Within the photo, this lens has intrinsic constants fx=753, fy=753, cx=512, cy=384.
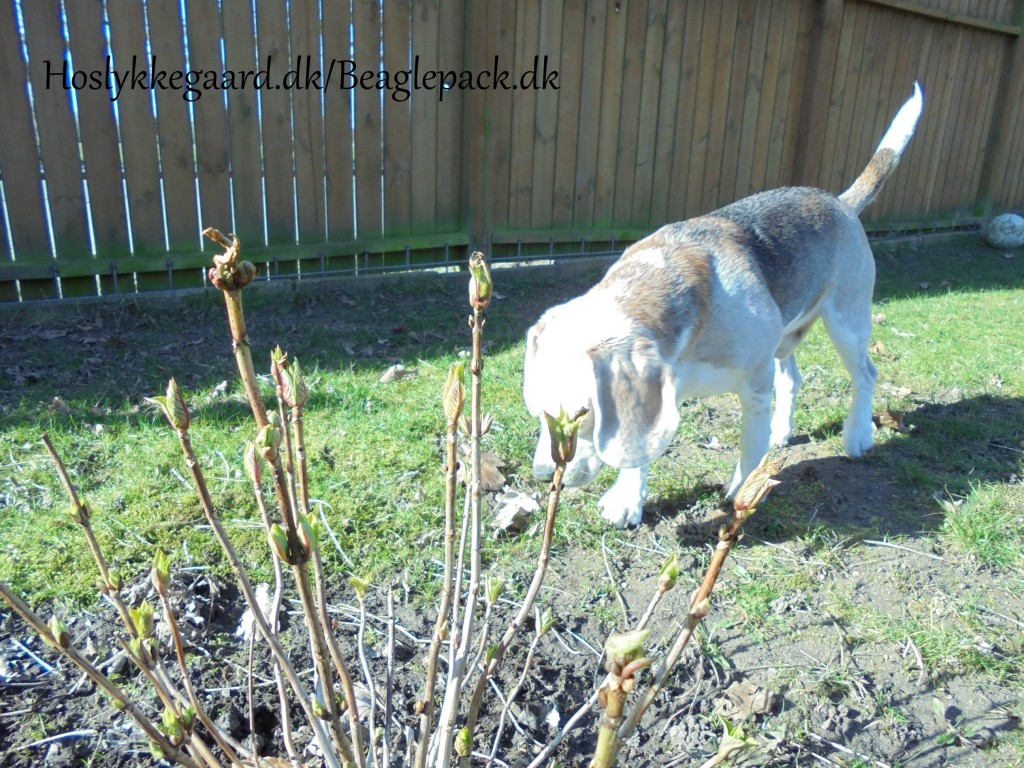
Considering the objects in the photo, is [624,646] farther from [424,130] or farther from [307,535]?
[424,130]

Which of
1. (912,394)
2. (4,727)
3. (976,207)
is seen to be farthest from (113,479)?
(976,207)

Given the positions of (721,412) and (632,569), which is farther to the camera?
(721,412)

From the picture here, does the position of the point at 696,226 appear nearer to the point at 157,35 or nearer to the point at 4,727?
the point at 4,727

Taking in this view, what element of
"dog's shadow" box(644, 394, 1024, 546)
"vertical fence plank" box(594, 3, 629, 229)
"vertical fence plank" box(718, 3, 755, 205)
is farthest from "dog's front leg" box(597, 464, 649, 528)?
"vertical fence plank" box(718, 3, 755, 205)

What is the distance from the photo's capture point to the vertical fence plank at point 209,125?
5375 mm

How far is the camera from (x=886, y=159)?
14.4 feet

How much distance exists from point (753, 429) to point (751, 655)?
1.10 m

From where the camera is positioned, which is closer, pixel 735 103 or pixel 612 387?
pixel 612 387

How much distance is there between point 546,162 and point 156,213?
11.1 feet

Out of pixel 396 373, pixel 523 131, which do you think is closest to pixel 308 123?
pixel 523 131

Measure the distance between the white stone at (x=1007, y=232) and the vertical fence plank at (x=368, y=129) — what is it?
332 inches

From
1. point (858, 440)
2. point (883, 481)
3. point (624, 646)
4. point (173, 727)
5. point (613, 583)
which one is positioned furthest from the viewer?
point (858, 440)

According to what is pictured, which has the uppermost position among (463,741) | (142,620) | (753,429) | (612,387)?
(142,620)

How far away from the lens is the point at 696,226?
3.57m
